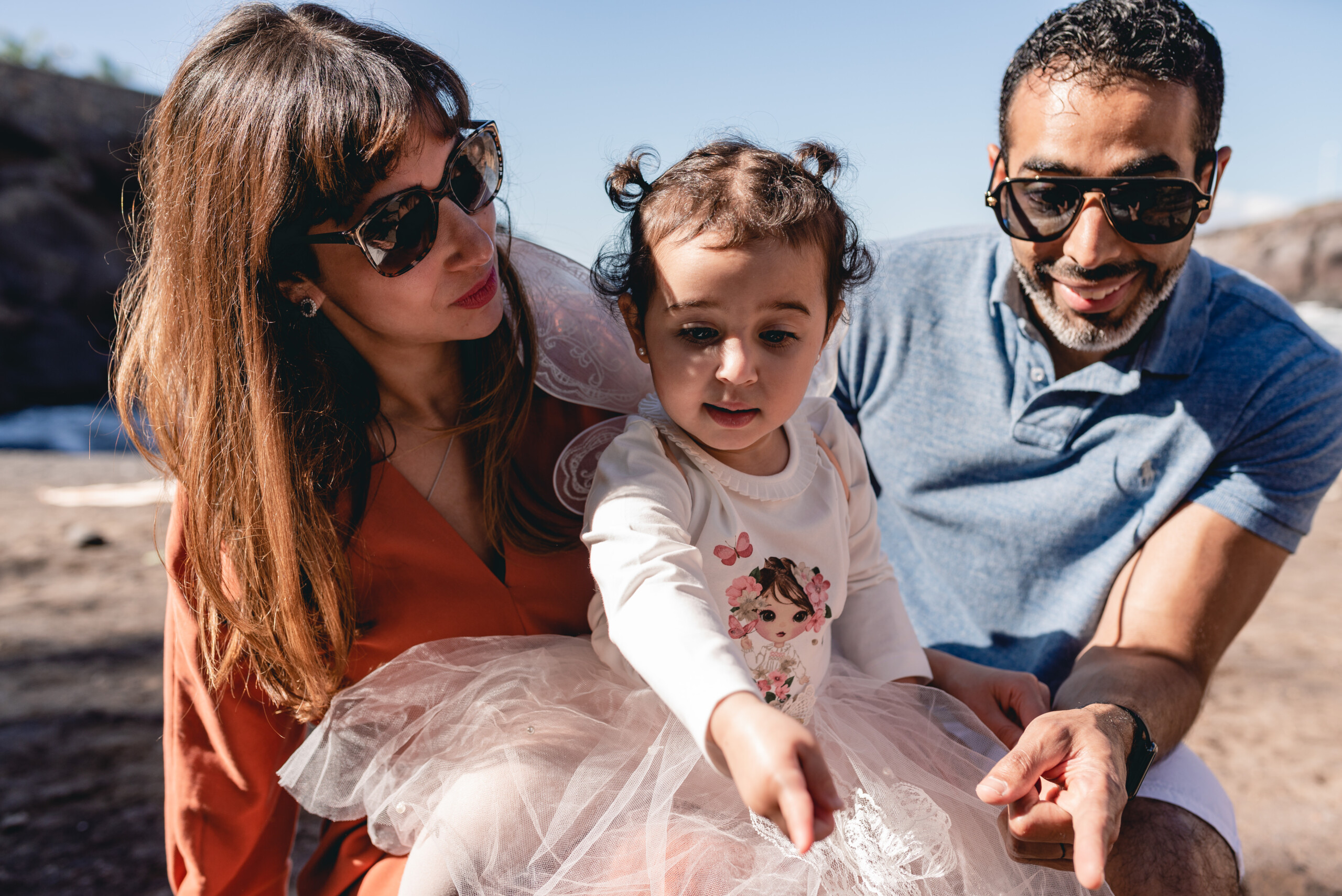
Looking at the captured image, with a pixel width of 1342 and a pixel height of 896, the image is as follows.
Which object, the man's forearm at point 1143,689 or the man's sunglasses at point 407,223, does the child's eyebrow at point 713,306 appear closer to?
the man's sunglasses at point 407,223

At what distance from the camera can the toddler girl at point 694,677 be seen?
137 centimetres

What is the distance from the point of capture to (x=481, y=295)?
172 cm

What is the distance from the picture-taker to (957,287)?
8.42 feet

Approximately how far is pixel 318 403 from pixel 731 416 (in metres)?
0.77

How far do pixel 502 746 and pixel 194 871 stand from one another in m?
0.75

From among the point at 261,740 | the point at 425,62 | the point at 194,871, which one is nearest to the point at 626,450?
the point at 425,62

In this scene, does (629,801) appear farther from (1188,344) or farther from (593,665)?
(1188,344)

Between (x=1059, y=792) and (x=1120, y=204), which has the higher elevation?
(x=1120, y=204)

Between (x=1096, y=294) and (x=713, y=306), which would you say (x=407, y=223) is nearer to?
(x=713, y=306)

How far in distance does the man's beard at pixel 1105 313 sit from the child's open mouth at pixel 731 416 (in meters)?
1.10

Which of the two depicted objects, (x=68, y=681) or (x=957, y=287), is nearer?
(x=957, y=287)

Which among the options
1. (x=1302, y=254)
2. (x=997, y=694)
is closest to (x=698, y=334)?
(x=997, y=694)

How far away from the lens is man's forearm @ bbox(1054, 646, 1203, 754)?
6.21 feet

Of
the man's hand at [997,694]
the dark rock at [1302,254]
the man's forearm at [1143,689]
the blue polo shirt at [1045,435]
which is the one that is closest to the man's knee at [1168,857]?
the man's forearm at [1143,689]
